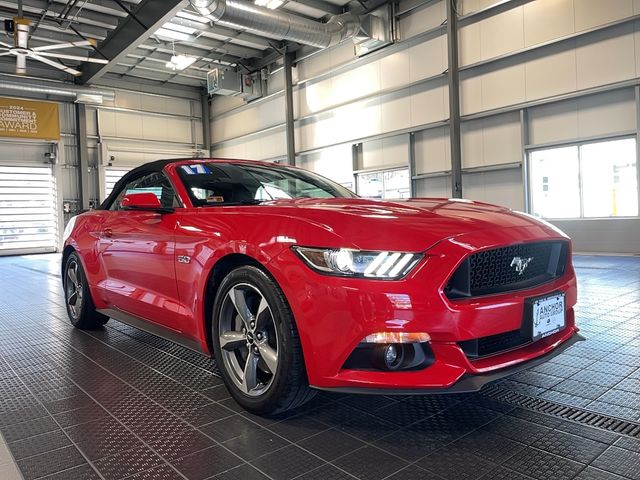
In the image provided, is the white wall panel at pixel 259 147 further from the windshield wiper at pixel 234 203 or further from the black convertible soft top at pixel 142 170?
the windshield wiper at pixel 234 203

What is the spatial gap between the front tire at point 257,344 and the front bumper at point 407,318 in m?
0.07

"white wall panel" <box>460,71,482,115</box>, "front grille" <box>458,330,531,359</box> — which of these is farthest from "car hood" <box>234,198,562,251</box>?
"white wall panel" <box>460,71,482,115</box>

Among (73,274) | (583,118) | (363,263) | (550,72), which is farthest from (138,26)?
(363,263)

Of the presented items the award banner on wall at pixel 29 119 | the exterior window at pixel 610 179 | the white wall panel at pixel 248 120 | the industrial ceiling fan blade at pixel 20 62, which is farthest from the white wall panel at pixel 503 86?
the award banner on wall at pixel 29 119

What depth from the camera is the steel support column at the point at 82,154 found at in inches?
659

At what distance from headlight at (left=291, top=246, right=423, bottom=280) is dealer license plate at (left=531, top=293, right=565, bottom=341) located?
0.60 m

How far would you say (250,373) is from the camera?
89.8 inches

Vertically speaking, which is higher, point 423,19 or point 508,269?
point 423,19

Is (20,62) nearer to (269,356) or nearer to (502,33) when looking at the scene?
(502,33)

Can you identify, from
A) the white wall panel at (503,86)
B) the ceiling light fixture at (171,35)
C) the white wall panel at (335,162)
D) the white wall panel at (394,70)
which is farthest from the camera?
the white wall panel at (335,162)

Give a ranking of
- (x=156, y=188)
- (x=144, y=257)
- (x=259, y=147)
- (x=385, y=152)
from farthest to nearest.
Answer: (x=259, y=147) < (x=385, y=152) < (x=156, y=188) < (x=144, y=257)

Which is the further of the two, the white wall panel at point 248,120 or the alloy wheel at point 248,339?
the white wall panel at point 248,120

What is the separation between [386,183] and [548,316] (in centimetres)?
1148

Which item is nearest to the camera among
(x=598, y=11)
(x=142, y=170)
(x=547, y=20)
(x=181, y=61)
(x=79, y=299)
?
(x=142, y=170)
